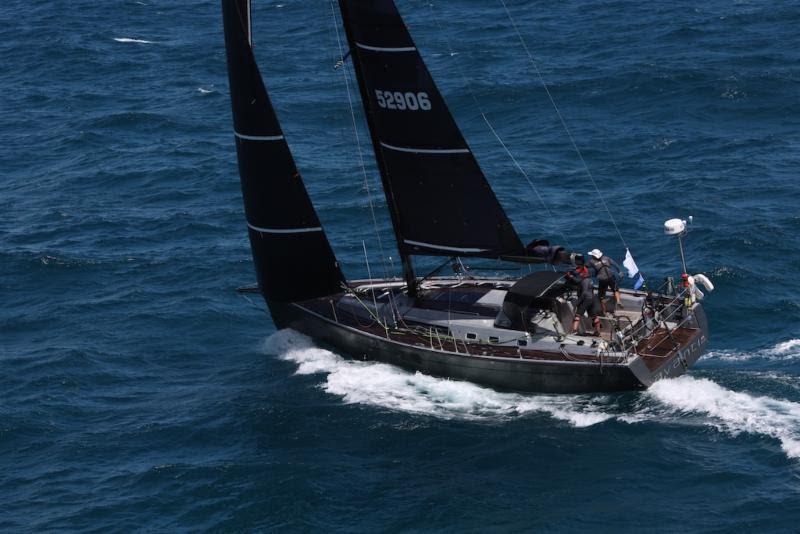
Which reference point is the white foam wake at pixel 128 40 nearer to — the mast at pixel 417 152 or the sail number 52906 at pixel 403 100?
the mast at pixel 417 152

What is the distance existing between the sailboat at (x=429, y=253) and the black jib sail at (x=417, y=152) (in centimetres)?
4

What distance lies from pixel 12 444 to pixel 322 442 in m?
8.68

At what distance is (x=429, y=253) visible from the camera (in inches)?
1430

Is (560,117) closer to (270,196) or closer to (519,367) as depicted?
(270,196)

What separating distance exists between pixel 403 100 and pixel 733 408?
12.1 meters

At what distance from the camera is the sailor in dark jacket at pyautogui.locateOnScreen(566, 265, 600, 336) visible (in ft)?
113

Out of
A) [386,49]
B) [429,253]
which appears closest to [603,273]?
[429,253]

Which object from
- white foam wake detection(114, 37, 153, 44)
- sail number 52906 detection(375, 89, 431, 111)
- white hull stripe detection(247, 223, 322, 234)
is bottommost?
white hull stripe detection(247, 223, 322, 234)

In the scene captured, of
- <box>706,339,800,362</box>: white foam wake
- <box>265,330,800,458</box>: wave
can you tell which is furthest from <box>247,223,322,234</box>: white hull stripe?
<box>706,339,800,362</box>: white foam wake

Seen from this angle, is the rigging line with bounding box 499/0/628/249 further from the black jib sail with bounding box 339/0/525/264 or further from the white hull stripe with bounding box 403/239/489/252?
the black jib sail with bounding box 339/0/525/264

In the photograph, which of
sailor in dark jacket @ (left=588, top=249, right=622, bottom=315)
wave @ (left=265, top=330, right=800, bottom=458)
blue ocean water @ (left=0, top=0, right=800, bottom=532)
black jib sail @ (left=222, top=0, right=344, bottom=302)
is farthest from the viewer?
black jib sail @ (left=222, top=0, right=344, bottom=302)

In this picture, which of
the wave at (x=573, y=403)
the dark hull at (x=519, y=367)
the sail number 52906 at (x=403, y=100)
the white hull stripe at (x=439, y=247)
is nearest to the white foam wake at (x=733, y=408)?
the wave at (x=573, y=403)

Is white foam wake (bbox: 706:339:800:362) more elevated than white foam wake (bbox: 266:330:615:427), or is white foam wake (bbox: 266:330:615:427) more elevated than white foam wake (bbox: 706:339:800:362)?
white foam wake (bbox: 266:330:615:427)

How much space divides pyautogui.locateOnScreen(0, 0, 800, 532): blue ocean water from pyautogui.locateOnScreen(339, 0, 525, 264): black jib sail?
4.32 m
